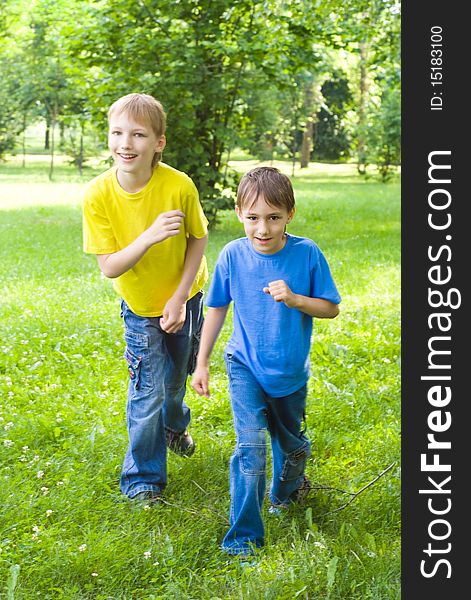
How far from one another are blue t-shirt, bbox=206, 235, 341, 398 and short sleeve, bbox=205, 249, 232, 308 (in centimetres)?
3

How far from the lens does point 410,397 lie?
6.84ft

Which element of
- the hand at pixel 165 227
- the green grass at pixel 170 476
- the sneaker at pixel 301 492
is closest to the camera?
the green grass at pixel 170 476

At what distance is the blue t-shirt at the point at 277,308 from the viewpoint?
3.52 m

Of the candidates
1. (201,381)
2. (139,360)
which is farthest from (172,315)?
(201,381)

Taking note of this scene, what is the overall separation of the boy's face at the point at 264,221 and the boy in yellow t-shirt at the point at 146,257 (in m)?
0.32

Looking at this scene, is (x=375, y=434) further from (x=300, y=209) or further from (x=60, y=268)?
(x=300, y=209)

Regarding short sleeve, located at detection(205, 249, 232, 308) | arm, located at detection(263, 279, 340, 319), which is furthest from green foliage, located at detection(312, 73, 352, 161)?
arm, located at detection(263, 279, 340, 319)

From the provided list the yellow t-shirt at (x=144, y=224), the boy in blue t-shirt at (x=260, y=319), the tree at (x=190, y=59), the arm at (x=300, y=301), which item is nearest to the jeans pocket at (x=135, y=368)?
the yellow t-shirt at (x=144, y=224)

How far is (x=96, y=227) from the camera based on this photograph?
388cm

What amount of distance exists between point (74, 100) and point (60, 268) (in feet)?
71.3

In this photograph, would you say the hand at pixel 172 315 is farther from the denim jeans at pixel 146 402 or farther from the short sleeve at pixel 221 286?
the short sleeve at pixel 221 286

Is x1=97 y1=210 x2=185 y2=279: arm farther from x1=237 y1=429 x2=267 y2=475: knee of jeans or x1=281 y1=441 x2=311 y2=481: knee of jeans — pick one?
x1=281 y1=441 x2=311 y2=481: knee of jeans

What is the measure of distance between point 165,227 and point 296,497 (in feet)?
4.28

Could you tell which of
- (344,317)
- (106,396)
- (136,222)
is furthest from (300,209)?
(136,222)
